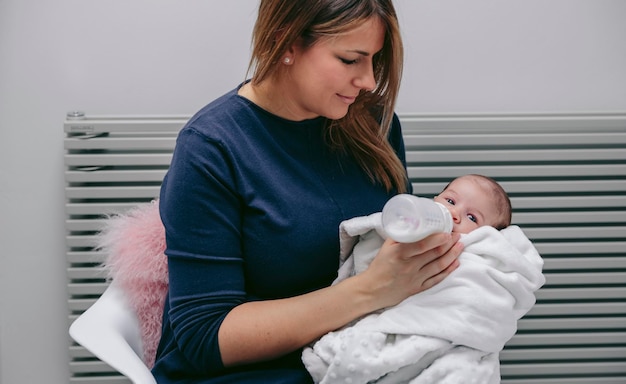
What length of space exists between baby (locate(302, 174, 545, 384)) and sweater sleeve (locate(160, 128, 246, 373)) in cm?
18

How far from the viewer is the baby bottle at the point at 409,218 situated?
3.38 feet

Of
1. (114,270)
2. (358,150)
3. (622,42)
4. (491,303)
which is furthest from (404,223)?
→ (622,42)

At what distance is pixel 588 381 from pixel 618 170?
25.3 inches

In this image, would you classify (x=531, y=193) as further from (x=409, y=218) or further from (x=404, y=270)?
(x=409, y=218)

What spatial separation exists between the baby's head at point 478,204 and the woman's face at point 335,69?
0.29m

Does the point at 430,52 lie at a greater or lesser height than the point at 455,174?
greater

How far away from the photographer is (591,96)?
196cm

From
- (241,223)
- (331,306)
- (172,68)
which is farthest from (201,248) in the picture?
(172,68)

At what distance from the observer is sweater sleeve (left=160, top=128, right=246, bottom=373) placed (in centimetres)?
121

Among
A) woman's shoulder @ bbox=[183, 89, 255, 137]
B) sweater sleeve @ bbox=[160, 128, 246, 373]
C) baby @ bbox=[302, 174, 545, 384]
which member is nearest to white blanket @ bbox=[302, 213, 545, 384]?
baby @ bbox=[302, 174, 545, 384]

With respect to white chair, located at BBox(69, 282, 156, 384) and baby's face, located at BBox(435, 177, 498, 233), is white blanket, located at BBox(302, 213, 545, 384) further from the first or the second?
white chair, located at BBox(69, 282, 156, 384)

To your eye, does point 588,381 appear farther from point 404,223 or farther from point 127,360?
point 127,360

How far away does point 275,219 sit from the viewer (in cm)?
126

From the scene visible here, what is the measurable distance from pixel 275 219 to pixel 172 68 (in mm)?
787
